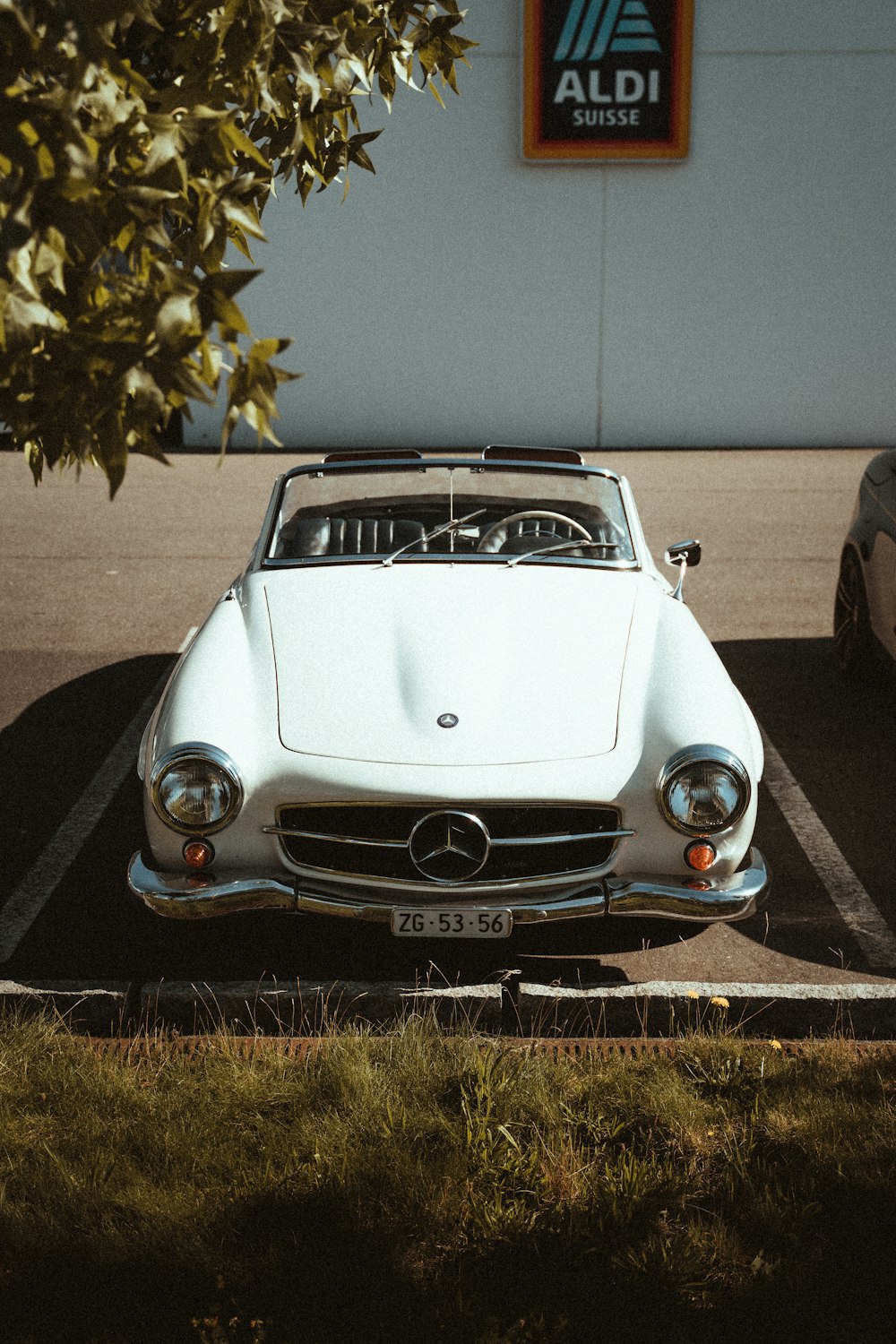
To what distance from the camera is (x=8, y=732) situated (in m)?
6.07

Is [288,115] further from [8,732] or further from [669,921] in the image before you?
[8,732]

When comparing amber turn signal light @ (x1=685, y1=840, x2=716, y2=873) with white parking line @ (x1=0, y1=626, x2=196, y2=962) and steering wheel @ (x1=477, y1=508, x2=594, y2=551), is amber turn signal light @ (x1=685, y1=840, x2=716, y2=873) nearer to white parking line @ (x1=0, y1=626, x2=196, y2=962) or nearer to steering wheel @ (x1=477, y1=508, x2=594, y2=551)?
steering wheel @ (x1=477, y1=508, x2=594, y2=551)

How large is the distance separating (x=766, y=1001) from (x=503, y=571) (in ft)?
6.36

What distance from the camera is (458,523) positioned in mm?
5066

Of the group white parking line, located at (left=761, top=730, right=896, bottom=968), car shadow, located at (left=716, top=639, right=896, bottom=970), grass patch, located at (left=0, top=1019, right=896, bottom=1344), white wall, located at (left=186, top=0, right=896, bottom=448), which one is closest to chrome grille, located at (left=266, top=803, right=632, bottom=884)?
grass patch, located at (left=0, top=1019, right=896, bottom=1344)

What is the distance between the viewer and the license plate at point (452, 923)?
3.54m

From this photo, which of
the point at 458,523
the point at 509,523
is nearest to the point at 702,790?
the point at 458,523

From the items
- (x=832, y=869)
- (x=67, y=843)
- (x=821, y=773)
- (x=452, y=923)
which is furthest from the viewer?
(x=821, y=773)

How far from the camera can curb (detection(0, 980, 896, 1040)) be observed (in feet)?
11.7

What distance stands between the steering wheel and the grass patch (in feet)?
7.38

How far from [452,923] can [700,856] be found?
732 millimetres

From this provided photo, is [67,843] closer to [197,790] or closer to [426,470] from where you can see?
[197,790]

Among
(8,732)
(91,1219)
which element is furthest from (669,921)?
(8,732)

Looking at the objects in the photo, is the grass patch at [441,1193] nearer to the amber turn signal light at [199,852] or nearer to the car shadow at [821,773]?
the amber turn signal light at [199,852]
